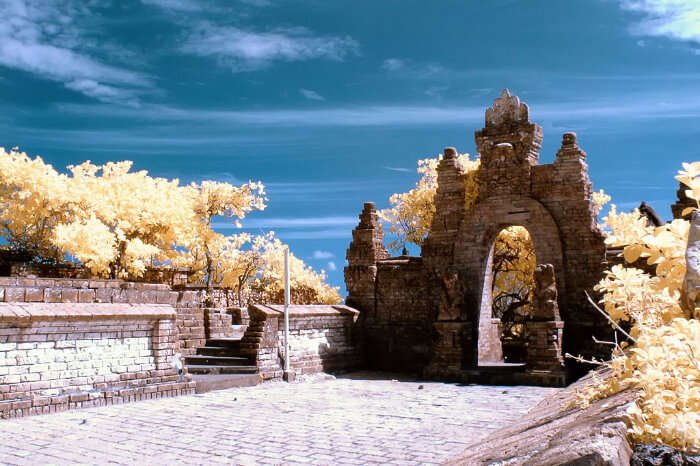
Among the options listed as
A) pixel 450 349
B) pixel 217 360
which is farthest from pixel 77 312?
pixel 450 349

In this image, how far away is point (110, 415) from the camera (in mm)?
9945

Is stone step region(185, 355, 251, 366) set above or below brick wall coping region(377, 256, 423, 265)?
below

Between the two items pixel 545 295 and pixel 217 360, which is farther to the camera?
pixel 217 360

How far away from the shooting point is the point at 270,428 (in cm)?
884

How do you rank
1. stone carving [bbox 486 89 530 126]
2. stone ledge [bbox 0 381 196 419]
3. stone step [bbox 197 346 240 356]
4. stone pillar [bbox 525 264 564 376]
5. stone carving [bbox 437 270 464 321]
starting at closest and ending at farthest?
stone ledge [bbox 0 381 196 419], stone pillar [bbox 525 264 564 376], stone step [bbox 197 346 240 356], stone carving [bbox 437 270 464 321], stone carving [bbox 486 89 530 126]

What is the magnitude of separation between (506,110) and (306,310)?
793cm

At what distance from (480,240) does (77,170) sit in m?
18.5

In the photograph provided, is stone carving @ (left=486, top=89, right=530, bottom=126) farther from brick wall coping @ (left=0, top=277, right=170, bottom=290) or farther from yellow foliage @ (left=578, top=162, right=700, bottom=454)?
yellow foliage @ (left=578, top=162, right=700, bottom=454)

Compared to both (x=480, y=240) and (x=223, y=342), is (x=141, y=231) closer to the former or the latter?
(x=223, y=342)

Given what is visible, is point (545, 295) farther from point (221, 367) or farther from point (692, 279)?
point (692, 279)

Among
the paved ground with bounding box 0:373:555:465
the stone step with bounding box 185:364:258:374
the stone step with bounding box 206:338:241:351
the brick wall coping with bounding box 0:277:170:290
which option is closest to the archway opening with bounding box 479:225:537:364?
the stone step with bounding box 206:338:241:351

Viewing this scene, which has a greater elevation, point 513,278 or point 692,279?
point 513,278

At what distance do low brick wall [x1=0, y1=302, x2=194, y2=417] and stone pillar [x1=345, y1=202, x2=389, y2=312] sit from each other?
733cm

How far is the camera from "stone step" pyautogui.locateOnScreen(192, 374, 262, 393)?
12.8 metres
